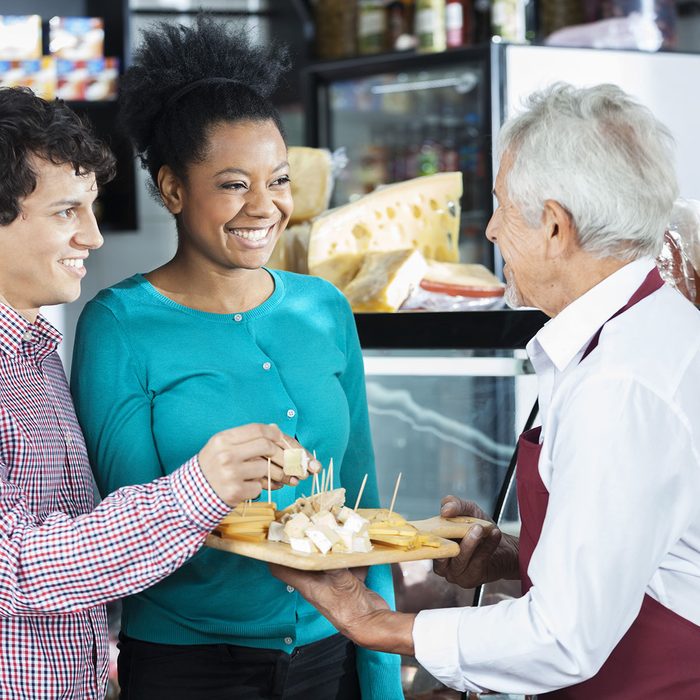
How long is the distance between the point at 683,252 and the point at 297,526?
A: 874 mm

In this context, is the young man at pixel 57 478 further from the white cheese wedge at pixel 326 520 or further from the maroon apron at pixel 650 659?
the maroon apron at pixel 650 659

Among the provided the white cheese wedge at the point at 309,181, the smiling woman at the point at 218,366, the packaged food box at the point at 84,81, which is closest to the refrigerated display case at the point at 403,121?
the packaged food box at the point at 84,81

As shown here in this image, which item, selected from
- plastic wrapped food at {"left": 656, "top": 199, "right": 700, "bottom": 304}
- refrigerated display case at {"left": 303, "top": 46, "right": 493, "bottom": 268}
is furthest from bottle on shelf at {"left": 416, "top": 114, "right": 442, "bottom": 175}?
plastic wrapped food at {"left": 656, "top": 199, "right": 700, "bottom": 304}

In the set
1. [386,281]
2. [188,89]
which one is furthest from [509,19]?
[188,89]

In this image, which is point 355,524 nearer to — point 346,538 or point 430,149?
point 346,538

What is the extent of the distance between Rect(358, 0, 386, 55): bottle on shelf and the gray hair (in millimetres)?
2890

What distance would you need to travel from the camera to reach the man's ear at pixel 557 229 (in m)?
1.27

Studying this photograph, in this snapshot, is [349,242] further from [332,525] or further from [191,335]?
[332,525]

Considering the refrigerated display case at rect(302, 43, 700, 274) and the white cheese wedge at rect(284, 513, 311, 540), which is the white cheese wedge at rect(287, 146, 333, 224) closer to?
the refrigerated display case at rect(302, 43, 700, 274)

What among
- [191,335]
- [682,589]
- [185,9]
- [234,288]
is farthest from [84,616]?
[185,9]

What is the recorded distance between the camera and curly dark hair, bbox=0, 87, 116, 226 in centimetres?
131

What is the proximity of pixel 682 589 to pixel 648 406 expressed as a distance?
0.79 feet

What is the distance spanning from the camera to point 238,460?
1.25 meters

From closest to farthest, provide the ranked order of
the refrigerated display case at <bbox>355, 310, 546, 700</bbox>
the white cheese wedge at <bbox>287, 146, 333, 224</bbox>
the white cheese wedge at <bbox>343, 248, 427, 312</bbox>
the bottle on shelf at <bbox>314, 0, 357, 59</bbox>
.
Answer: the refrigerated display case at <bbox>355, 310, 546, 700</bbox> → the white cheese wedge at <bbox>343, 248, 427, 312</bbox> → the white cheese wedge at <bbox>287, 146, 333, 224</bbox> → the bottle on shelf at <bbox>314, 0, 357, 59</bbox>
